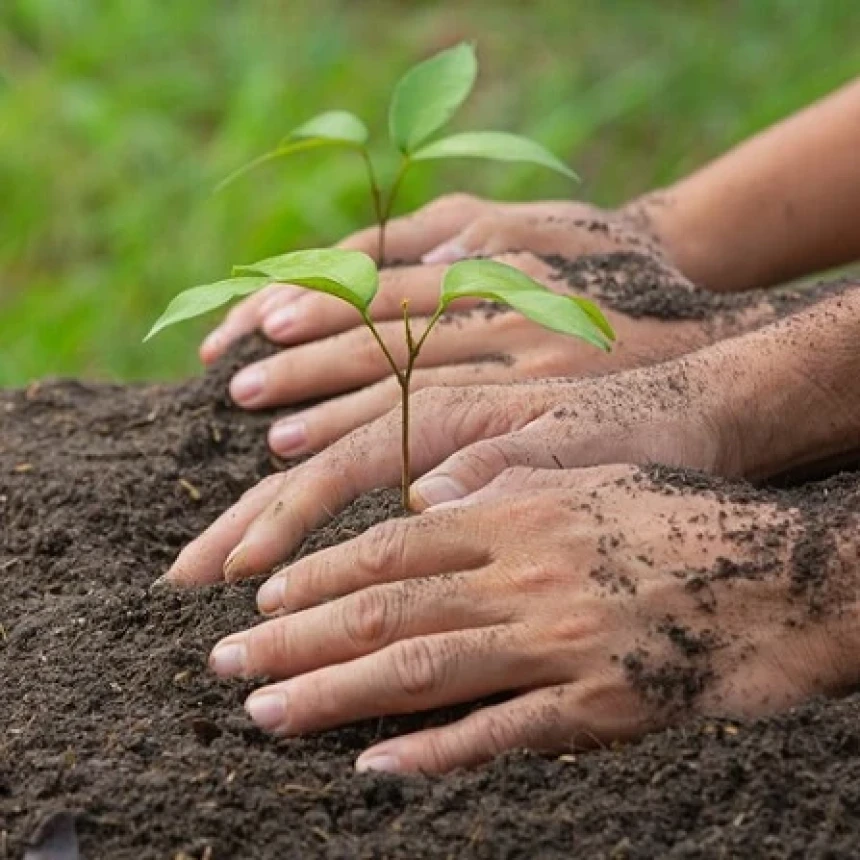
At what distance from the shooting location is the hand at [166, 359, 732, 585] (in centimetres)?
184

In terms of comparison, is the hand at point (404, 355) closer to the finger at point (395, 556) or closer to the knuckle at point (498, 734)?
the finger at point (395, 556)

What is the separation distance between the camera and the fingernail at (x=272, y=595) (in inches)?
68.6

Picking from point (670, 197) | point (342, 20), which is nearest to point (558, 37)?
point (342, 20)

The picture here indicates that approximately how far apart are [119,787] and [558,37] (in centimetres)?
377

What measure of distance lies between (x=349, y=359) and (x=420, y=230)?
36 cm

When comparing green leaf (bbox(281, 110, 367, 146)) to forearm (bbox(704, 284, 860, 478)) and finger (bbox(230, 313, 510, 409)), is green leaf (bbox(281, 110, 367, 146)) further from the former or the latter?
forearm (bbox(704, 284, 860, 478))

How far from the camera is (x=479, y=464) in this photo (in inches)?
71.7

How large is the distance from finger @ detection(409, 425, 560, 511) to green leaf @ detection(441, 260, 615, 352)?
0.23m

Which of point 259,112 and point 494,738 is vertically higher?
point 259,112

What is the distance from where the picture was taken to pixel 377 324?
92.8 inches

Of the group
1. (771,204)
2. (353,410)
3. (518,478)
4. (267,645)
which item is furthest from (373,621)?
(771,204)

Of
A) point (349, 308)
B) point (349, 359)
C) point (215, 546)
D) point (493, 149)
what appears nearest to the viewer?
point (215, 546)

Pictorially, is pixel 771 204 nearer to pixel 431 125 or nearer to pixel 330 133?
pixel 431 125

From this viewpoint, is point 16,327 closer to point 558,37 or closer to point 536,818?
point 558,37
